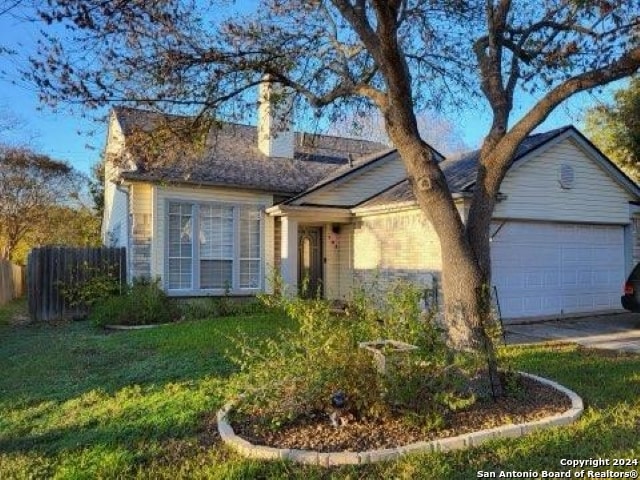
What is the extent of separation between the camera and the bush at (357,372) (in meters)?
4.72

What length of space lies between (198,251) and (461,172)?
7.00 meters

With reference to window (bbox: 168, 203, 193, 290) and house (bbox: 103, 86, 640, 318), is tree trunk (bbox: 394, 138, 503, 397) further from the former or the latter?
window (bbox: 168, 203, 193, 290)

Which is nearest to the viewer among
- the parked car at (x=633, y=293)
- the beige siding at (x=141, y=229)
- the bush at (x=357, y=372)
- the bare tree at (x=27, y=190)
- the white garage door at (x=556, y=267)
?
the bush at (x=357, y=372)

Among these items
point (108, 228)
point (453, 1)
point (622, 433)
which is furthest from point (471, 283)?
point (108, 228)

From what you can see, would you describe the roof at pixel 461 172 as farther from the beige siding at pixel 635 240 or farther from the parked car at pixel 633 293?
the beige siding at pixel 635 240

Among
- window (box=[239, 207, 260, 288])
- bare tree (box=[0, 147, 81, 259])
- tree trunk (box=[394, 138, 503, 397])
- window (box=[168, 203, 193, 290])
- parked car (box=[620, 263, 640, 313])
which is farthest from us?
bare tree (box=[0, 147, 81, 259])

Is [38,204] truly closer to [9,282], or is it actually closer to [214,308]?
[9,282]

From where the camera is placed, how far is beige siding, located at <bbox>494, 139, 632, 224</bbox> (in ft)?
40.4

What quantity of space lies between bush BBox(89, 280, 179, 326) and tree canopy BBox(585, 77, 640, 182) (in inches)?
517

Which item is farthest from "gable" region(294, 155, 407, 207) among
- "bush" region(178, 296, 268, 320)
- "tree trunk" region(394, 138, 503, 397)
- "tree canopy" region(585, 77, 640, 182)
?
"tree trunk" region(394, 138, 503, 397)

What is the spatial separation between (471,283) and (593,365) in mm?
3025

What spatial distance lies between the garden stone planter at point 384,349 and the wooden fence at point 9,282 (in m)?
17.5

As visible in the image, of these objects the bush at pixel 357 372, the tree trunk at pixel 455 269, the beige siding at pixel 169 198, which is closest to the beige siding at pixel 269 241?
the beige siding at pixel 169 198

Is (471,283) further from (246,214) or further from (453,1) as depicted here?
(246,214)
